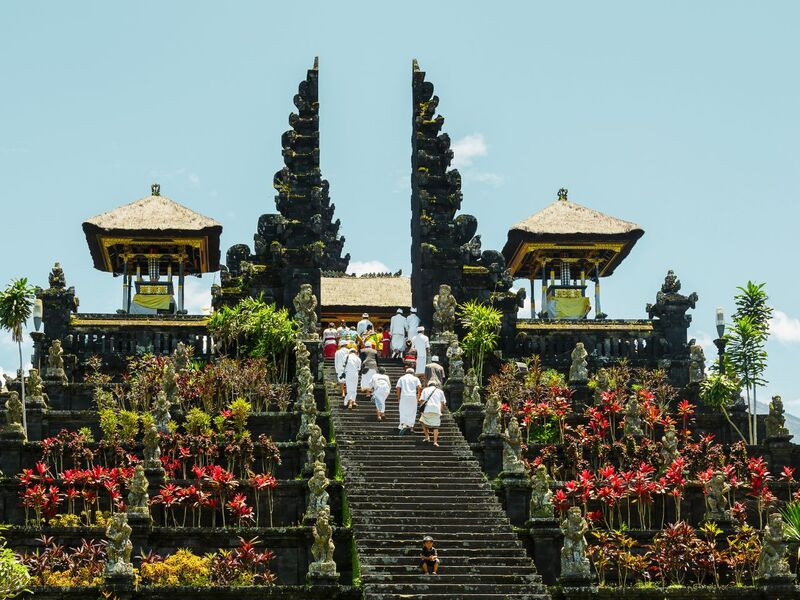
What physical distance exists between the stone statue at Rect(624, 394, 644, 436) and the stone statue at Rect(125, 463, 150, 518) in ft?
31.2

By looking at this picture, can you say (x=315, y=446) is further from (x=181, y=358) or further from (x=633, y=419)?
(x=181, y=358)

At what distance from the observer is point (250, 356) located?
3616cm

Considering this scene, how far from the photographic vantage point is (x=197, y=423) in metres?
30.2

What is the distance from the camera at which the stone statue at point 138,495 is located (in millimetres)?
26219

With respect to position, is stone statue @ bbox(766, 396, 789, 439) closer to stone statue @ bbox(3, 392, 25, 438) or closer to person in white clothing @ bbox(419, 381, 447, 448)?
person in white clothing @ bbox(419, 381, 447, 448)

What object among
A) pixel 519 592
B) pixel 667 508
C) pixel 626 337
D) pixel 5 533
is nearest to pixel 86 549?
pixel 5 533

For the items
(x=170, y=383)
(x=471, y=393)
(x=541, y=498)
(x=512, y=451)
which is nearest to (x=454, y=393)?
(x=471, y=393)

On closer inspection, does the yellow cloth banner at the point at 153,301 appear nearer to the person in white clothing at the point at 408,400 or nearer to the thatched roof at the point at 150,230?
the thatched roof at the point at 150,230

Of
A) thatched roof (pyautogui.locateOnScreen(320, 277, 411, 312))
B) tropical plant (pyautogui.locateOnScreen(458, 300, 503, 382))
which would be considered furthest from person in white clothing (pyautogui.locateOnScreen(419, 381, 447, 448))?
thatched roof (pyautogui.locateOnScreen(320, 277, 411, 312))

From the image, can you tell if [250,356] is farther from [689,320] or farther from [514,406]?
[689,320]

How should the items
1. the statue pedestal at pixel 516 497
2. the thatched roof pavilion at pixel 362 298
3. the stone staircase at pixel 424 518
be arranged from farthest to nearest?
the thatched roof pavilion at pixel 362 298 < the statue pedestal at pixel 516 497 < the stone staircase at pixel 424 518

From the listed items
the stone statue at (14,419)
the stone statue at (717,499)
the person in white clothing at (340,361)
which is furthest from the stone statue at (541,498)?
the stone statue at (14,419)

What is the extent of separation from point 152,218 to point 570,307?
1152 cm

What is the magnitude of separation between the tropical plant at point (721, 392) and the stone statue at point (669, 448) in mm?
3516
